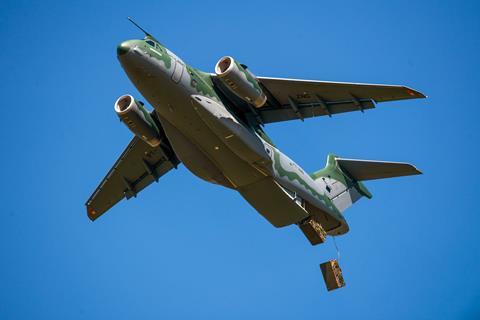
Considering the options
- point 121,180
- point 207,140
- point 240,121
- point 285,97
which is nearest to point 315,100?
point 285,97

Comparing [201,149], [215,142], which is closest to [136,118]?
[201,149]

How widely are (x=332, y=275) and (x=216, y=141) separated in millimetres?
4221

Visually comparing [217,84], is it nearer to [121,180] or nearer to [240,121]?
[240,121]

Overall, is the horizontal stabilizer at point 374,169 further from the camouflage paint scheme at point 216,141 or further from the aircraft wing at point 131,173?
the aircraft wing at point 131,173

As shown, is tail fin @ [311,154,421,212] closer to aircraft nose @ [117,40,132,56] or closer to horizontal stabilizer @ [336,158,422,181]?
horizontal stabilizer @ [336,158,422,181]

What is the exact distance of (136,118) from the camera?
13.9m

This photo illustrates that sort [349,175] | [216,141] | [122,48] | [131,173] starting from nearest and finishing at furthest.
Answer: [122,48]
[216,141]
[131,173]
[349,175]

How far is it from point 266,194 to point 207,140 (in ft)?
6.68

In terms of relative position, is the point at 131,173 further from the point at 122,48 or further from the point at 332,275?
the point at 332,275

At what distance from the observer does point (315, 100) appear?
1416cm

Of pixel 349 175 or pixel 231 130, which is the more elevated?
pixel 231 130

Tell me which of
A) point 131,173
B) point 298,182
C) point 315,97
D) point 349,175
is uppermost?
point 315,97

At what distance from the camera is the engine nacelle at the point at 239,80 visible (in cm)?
1273

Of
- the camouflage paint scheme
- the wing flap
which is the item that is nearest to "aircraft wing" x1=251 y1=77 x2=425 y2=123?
the camouflage paint scheme
